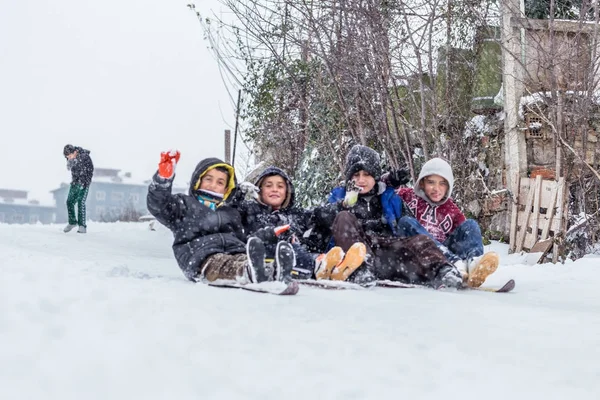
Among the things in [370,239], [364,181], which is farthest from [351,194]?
[370,239]

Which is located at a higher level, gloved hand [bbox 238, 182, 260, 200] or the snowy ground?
gloved hand [bbox 238, 182, 260, 200]

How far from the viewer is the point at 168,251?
32.7ft

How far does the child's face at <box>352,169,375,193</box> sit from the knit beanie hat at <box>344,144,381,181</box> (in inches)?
1.3

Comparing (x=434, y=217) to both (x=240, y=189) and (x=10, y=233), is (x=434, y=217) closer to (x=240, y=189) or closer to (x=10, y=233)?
(x=240, y=189)

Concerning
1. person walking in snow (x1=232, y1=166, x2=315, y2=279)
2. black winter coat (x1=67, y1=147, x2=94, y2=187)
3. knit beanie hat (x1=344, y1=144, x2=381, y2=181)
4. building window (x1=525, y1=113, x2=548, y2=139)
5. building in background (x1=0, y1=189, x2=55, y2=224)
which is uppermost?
building window (x1=525, y1=113, x2=548, y2=139)

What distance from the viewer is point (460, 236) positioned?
4.84m

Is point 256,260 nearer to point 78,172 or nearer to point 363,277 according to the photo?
point 363,277

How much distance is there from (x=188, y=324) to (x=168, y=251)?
304 inches

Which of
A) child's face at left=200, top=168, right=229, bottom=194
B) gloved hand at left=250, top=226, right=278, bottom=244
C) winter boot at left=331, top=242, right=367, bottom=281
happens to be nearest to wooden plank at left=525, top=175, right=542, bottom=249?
winter boot at left=331, top=242, right=367, bottom=281

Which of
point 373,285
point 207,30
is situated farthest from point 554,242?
point 207,30

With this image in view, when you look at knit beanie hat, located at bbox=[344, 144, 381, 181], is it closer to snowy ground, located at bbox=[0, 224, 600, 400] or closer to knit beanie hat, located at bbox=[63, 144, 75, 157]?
snowy ground, located at bbox=[0, 224, 600, 400]

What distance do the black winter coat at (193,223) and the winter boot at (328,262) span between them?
0.53 meters

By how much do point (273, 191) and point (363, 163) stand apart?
29.1 inches

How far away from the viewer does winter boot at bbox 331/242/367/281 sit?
403cm
